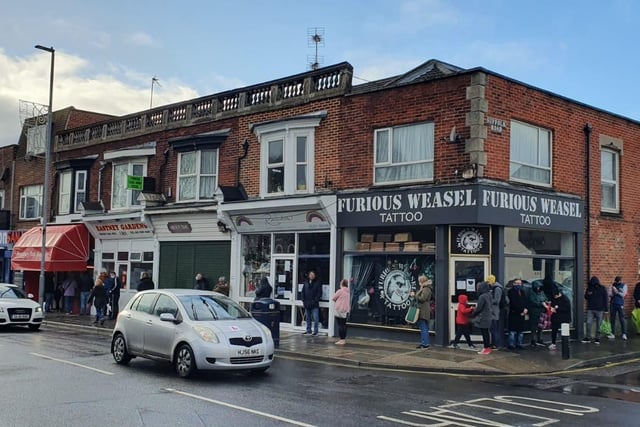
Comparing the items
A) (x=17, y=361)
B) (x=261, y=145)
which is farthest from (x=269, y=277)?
(x=17, y=361)

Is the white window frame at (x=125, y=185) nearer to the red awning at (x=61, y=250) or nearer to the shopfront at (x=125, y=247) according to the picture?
the shopfront at (x=125, y=247)

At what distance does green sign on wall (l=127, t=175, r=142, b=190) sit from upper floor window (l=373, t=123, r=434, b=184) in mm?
9914

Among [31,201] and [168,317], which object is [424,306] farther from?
[31,201]

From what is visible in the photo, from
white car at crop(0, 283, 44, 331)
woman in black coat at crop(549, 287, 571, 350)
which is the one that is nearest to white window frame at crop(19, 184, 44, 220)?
white car at crop(0, 283, 44, 331)

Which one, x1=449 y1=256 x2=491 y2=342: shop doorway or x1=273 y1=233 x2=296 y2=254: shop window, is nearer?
x1=449 y1=256 x2=491 y2=342: shop doorway

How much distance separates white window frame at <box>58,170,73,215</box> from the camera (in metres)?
27.8

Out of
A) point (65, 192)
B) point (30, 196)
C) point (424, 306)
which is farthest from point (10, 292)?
point (424, 306)

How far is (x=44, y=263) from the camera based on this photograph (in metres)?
25.5

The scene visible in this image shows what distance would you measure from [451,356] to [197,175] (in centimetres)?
1157

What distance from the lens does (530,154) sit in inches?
663

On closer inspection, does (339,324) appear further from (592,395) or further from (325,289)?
(592,395)

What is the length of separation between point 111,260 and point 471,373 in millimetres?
17824

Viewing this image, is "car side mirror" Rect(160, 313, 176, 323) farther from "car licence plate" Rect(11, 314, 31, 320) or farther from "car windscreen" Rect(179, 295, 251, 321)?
"car licence plate" Rect(11, 314, 31, 320)

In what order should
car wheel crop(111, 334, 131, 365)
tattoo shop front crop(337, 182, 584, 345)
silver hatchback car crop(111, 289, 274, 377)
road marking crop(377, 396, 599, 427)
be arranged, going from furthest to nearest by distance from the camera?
1. tattoo shop front crop(337, 182, 584, 345)
2. car wheel crop(111, 334, 131, 365)
3. silver hatchback car crop(111, 289, 274, 377)
4. road marking crop(377, 396, 599, 427)
